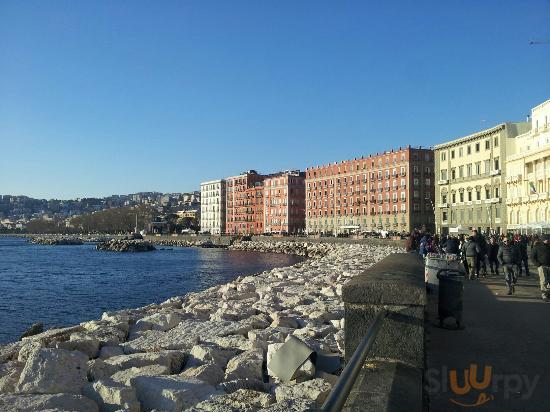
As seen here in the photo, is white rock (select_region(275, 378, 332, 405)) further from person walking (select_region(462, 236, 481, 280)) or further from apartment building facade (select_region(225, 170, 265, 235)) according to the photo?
apartment building facade (select_region(225, 170, 265, 235))

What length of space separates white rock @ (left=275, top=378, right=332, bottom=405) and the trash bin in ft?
11.7

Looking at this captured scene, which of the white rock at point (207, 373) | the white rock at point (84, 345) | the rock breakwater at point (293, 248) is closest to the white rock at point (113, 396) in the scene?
the white rock at point (207, 373)

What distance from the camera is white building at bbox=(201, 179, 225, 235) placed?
149m

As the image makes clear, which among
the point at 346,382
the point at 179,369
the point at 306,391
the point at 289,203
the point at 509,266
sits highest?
the point at 289,203

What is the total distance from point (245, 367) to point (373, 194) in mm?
91262

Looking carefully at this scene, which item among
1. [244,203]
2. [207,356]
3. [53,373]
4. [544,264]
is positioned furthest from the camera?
[244,203]

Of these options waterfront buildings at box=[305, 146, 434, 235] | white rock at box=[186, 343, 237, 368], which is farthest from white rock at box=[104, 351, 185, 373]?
waterfront buildings at box=[305, 146, 434, 235]

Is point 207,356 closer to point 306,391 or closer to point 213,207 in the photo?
point 306,391

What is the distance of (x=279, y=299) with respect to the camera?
12.2 metres

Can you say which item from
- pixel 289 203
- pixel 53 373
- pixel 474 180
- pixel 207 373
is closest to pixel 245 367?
pixel 207 373

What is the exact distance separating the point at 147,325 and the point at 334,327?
11.1ft

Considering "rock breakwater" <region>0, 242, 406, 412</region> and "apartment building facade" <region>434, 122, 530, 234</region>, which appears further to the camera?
"apartment building facade" <region>434, 122, 530, 234</region>

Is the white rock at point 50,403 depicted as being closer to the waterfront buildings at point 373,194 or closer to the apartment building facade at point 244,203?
the waterfront buildings at point 373,194

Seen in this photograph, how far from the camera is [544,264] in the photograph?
479 inches
